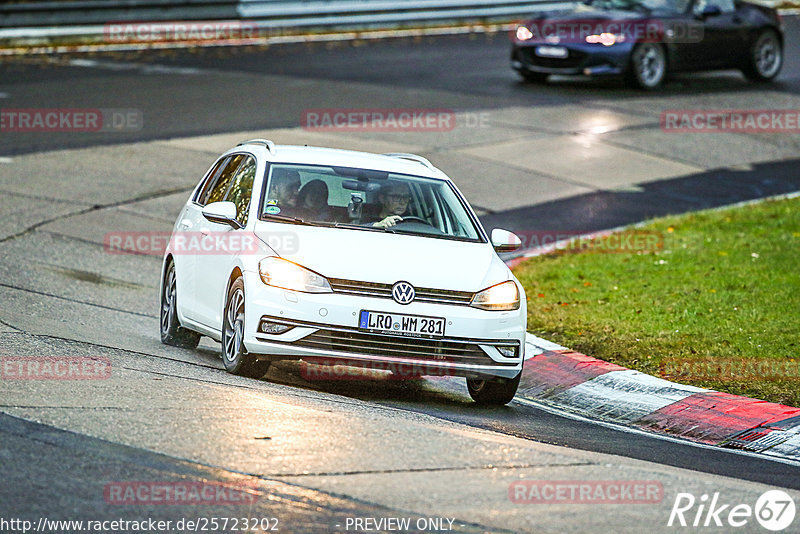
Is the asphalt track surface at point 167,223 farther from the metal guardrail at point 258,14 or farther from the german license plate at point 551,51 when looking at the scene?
the metal guardrail at point 258,14

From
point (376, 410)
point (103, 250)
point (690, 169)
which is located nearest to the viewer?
point (376, 410)

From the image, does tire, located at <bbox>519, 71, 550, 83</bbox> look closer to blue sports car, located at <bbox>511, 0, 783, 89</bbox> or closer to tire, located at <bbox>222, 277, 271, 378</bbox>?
blue sports car, located at <bbox>511, 0, 783, 89</bbox>

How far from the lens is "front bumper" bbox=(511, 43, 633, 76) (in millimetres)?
22859

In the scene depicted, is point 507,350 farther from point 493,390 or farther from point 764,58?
point 764,58

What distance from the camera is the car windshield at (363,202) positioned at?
9.16 m

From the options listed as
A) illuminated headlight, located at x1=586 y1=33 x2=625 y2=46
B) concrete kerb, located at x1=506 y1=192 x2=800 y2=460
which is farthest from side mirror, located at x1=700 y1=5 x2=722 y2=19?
concrete kerb, located at x1=506 y1=192 x2=800 y2=460

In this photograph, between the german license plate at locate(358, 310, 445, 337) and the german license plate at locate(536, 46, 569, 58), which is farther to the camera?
the german license plate at locate(536, 46, 569, 58)

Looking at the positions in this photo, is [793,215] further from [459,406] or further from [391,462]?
[391,462]

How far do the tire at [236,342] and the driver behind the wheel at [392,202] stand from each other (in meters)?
1.09

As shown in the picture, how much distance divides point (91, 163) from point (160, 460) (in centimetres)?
1153

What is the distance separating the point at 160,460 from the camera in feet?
20.1

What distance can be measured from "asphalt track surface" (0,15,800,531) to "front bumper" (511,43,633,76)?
51 centimetres

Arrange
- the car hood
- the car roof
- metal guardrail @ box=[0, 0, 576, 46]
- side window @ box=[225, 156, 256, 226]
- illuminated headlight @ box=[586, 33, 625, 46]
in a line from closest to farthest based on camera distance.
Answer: the car hood, side window @ box=[225, 156, 256, 226], the car roof, illuminated headlight @ box=[586, 33, 625, 46], metal guardrail @ box=[0, 0, 576, 46]

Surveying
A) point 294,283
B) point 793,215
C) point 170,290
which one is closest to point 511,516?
point 294,283
